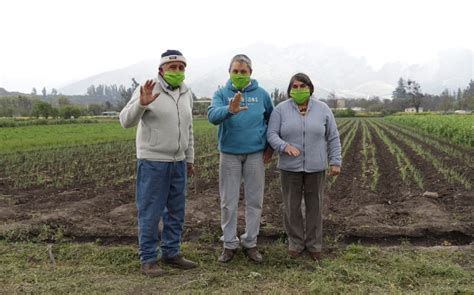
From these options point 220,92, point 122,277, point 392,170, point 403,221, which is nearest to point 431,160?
point 392,170

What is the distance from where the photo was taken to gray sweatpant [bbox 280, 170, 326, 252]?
4145 mm

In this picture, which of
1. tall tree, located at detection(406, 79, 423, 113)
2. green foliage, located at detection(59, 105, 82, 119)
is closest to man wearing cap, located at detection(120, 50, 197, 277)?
green foliage, located at detection(59, 105, 82, 119)

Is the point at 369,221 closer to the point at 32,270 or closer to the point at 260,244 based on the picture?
the point at 260,244

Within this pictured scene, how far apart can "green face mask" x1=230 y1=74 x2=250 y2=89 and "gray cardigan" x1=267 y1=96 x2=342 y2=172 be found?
0.43 meters

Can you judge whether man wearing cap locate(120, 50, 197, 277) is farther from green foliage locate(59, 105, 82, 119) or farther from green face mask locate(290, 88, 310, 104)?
green foliage locate(59, 105, 82, 119)

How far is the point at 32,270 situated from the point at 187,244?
1.52 meters

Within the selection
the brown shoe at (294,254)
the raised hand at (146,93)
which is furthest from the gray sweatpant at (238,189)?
the raised hand at (146,93)

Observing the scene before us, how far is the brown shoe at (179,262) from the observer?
13.0 ft

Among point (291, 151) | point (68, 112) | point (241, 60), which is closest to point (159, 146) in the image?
point (241, 60)

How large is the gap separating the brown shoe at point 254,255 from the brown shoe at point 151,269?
861 mm

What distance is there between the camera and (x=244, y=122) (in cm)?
397

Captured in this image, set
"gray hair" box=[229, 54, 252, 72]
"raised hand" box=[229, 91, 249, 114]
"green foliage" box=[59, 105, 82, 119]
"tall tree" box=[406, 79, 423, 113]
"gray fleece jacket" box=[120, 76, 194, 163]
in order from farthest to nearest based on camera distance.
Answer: "tall tree" box=[406, 79, 423, 113] < "green foliage" box=[59, 105, 82, 119] < "gray hair" box=[229, 54, 252, 72] < "gray fleece jacket" box=[120, 76, 194, 163] < "raised hand" box=[229, 91, 249, 114]

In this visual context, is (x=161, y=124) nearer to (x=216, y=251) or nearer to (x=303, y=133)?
(x=303, y=133)

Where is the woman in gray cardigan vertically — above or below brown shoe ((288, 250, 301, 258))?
above
